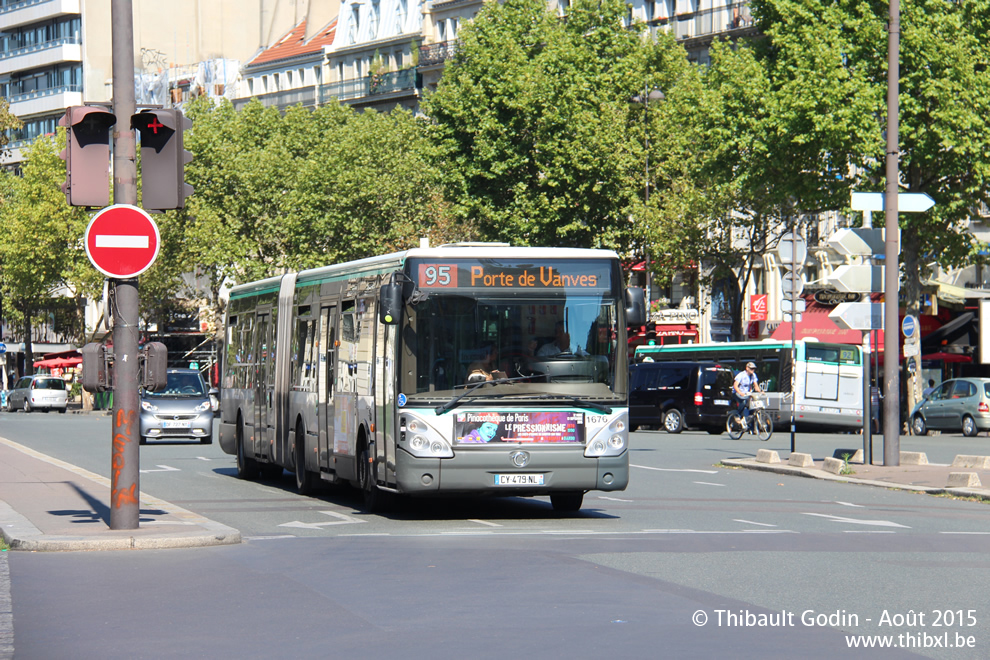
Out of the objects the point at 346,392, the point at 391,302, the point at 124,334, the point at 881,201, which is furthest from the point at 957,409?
the point at 124,334

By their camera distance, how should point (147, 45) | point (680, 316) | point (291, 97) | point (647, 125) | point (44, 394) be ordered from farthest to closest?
point (147, 45) → point (291, 97) → point (44, 394) → point (680, 316) → point (647, 125)

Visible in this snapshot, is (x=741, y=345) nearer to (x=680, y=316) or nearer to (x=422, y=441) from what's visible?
(x=680, y=316)

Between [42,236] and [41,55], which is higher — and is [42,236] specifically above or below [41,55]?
below

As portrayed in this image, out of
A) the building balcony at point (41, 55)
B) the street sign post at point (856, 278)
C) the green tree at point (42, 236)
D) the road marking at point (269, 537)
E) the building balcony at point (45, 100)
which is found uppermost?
the building balcony at point (41, 55)

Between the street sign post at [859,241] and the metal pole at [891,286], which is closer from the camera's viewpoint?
the street sign post at [859,241]

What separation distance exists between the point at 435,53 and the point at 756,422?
4578 centimetres

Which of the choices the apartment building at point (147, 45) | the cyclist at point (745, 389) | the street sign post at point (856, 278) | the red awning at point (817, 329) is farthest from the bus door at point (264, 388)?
the apartment building at point (147, 45)

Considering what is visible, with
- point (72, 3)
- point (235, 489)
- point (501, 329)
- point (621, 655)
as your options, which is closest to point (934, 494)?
point (501, 329)

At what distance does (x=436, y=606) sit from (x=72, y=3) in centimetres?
9779

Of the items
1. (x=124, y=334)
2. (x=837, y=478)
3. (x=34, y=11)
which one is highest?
(x=34, y=11)

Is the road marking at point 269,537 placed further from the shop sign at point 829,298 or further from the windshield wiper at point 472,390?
the shop sign at point 829,298

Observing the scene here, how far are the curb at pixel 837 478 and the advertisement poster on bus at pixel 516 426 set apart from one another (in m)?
6.43

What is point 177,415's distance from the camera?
3797 cm

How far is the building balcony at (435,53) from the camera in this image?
82.0 meters
